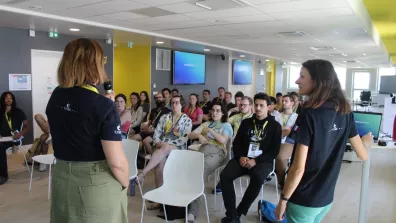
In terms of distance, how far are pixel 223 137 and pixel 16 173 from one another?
337 centimetres

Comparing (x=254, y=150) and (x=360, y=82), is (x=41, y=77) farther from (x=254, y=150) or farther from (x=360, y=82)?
(x=360, y=82)

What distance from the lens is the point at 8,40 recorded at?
20.7ft

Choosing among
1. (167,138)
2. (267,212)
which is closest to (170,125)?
(167,138)

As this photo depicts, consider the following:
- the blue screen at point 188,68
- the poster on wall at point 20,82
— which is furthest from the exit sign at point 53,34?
the blue screen at point 188,68

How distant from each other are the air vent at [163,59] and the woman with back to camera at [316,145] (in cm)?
812

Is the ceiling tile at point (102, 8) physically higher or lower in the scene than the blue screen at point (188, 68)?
higher

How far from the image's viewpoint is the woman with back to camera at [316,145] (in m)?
1.70

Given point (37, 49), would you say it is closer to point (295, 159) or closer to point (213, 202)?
point (213, 202)

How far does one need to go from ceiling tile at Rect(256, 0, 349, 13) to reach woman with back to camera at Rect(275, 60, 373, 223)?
282 cm

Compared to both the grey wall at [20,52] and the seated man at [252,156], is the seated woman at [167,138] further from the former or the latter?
the grey wall at [20,52]

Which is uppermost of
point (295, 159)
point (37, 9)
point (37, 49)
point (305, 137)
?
point (37, 9)

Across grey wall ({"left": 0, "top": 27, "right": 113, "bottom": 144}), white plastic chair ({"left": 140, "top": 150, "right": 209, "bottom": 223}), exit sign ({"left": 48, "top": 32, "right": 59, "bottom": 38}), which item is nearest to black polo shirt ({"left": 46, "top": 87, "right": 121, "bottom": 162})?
white plastic chair ({"left": 140, "top": 150, "right": 209, "bottom": 223})

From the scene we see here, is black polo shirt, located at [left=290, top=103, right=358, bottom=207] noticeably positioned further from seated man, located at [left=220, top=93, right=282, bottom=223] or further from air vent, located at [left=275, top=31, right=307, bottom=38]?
air vent, located at [left=275, top=31, right=307, bottom=38]

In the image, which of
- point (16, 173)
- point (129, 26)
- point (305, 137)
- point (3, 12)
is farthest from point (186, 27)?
point (305, 137)
